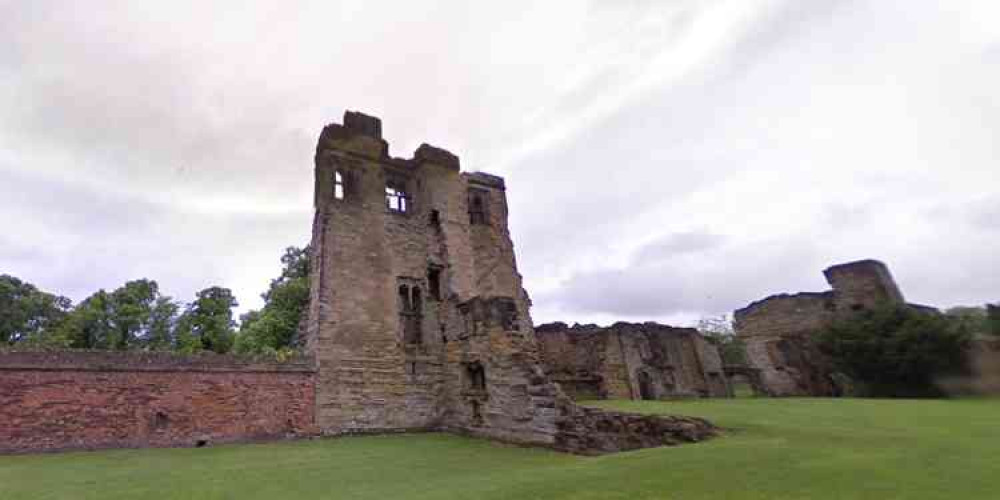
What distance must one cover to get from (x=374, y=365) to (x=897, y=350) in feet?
61.2

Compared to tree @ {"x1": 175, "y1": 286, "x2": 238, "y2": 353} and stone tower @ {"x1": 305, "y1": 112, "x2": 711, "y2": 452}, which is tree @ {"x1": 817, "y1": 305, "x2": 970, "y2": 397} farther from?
tree @ {"x1": 175, "y1": 286, "x2": 238, "y2": 353}

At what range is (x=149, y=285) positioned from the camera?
29594 mm

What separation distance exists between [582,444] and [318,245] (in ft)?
34.9

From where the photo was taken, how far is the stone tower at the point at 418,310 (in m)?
A: 11.4

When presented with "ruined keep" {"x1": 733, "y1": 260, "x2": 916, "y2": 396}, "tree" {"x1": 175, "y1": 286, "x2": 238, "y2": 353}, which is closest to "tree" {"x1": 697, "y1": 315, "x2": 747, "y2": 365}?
"ruined keep" {"x1": 733, "y1": 260, "x2": 916, "y2": 396}

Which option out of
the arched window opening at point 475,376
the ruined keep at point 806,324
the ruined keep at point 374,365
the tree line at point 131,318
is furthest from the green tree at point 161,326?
the ruined keep at point 806,324

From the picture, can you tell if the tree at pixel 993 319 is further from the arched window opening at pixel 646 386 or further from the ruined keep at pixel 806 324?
the arched window opening at pixel 646 386

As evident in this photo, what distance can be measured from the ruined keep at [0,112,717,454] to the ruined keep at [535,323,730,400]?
3.48m

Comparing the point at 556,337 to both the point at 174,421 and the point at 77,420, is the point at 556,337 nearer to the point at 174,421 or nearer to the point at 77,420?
the point at 174,421

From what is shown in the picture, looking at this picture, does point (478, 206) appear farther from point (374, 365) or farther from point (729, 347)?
point (729, 347)

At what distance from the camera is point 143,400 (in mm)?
10609

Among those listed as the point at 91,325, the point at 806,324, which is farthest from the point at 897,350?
the point at 91,325

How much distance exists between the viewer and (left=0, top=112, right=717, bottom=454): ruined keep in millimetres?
9672

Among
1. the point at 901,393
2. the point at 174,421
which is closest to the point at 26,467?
the point at 174,421
